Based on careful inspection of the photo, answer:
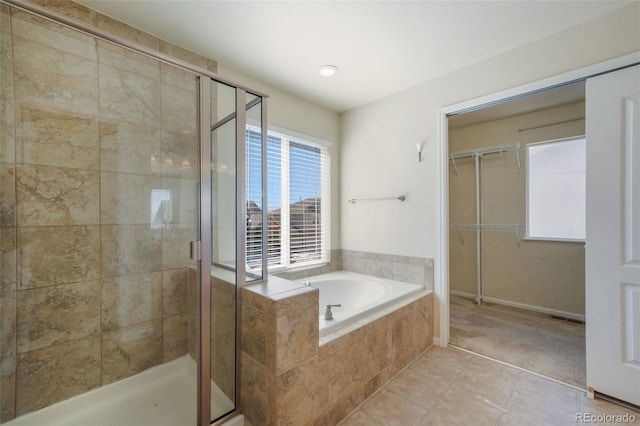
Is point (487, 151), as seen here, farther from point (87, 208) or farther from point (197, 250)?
point (87, 208)

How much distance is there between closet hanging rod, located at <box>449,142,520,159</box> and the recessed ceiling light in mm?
2372

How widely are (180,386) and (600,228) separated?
→ 9.29ft

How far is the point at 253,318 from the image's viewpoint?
147cm

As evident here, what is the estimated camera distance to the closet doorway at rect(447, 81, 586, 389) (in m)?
2.79

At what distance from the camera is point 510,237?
11.4 feet

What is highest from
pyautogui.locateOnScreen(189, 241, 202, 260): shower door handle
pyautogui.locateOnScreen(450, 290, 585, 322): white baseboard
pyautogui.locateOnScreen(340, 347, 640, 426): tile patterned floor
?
pyautogui.locateOnScreen(189, 241, 202, 260): shower door handle

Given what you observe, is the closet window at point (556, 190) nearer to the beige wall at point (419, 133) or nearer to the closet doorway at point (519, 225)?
the closet doorway at point (519, 225)

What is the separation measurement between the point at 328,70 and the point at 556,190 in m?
2.98

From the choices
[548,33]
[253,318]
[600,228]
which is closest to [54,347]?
[253,318]

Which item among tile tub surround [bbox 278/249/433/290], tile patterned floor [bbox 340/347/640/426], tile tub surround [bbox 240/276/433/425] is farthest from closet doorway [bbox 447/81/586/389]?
tile tub surround [bbox 240/276/433/425]

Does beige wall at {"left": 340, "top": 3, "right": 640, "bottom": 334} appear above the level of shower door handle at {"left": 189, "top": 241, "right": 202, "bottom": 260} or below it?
above

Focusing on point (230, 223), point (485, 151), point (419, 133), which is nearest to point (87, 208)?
point (230, 223)

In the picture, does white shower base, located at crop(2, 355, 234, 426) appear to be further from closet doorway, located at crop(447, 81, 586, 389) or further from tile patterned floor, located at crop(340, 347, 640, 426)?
closet doorway, located at crop(447, 81, 586, 389)

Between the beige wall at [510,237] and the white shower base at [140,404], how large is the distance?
137 inches
